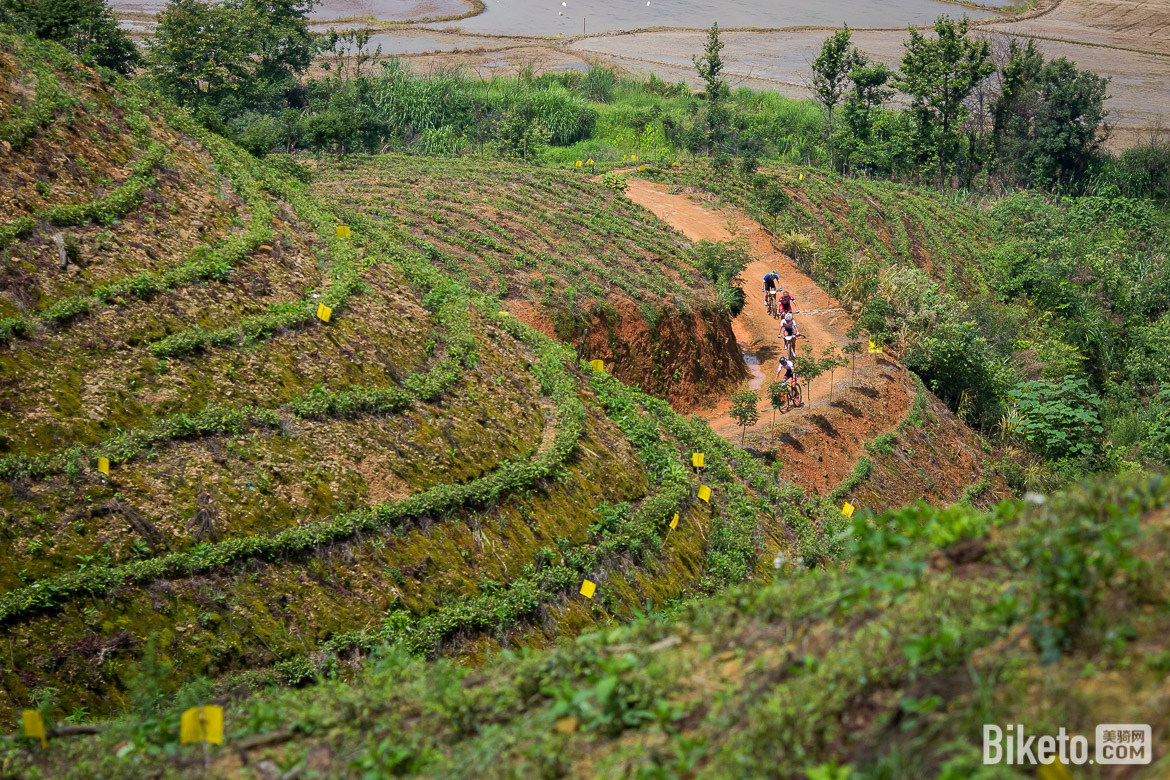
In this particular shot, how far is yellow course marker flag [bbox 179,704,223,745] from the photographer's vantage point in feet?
18.0

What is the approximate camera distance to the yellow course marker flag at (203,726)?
5496mm

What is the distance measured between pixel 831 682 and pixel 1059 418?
2037 cm

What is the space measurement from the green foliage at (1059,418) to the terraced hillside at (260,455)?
1006 cm

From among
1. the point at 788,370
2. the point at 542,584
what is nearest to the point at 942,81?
the point at 788,370

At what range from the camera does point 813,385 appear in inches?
837

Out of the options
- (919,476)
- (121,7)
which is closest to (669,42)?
(121,7)

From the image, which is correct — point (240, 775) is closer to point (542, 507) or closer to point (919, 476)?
point (542, 507)

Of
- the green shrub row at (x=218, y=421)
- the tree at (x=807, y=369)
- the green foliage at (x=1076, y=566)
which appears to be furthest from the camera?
the tree at (x=807, y=369)

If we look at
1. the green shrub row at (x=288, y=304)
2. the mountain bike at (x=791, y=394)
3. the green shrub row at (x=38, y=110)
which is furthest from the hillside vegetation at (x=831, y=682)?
the mountain bike at (x=791, y=394)

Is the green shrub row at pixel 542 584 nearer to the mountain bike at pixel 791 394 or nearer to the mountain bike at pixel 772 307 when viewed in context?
the mountain bike at pixel 791 394

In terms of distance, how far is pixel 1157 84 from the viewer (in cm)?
5516

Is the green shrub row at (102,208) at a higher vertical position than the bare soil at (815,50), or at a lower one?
lower

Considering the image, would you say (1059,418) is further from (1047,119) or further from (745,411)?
(1047,119)

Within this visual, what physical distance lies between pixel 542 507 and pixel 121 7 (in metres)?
54.7
